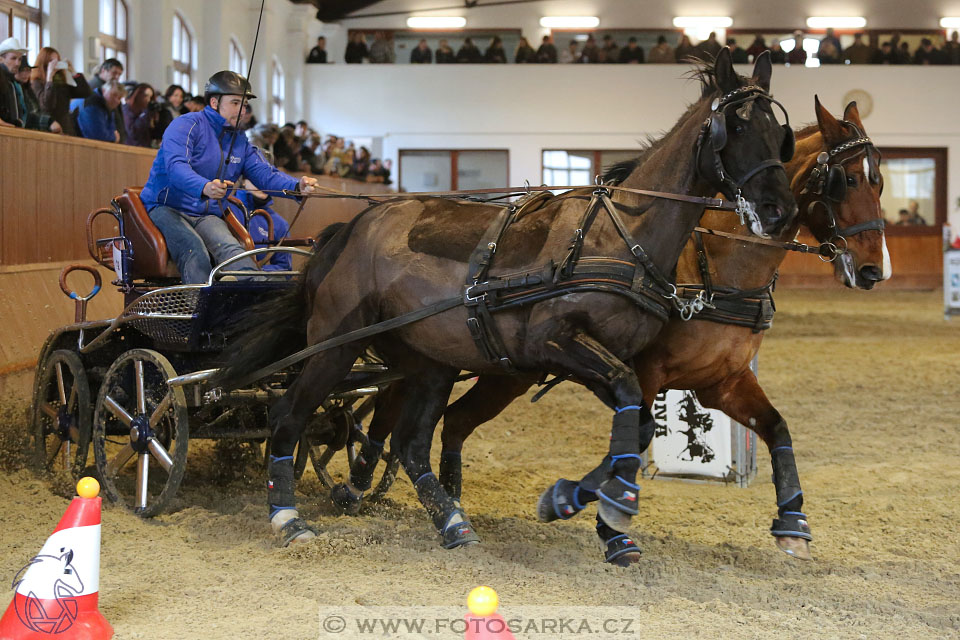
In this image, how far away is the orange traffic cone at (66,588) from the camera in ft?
9.70

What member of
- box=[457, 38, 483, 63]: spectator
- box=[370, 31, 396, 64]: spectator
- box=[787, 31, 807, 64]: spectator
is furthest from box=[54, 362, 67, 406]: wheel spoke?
box=[787, 31, 807, 64]: spectator

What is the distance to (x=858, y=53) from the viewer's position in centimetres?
2281

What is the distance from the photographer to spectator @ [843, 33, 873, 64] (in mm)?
22781

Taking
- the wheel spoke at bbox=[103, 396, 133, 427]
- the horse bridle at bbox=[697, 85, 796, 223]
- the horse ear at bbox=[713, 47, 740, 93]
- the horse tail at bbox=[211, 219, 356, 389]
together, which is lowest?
the wheel spoke at bbox=[103, 396, 133, 427]

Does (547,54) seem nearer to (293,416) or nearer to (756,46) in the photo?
(756,46)

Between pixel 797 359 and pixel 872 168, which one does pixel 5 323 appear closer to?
pixel 872 168

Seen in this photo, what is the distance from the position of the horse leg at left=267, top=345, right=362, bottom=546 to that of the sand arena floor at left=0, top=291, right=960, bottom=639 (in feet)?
0.57

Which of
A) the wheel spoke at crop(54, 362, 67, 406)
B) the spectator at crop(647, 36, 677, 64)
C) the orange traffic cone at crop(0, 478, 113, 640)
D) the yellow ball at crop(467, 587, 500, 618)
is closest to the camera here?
the yellow ball at crop(467, 587, 500, 618)

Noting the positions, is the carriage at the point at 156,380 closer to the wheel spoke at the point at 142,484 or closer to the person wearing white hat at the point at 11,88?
the wheel spoke at the point at 142,484

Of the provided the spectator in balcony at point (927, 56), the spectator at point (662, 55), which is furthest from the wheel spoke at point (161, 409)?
the spectator in balcony at point (927, 56)

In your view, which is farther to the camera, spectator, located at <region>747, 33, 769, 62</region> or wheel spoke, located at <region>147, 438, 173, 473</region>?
spectator, located at <region>747, 33, 769, 62</region>

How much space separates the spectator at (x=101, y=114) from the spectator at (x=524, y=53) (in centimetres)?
1391

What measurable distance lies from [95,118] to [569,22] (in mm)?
16545

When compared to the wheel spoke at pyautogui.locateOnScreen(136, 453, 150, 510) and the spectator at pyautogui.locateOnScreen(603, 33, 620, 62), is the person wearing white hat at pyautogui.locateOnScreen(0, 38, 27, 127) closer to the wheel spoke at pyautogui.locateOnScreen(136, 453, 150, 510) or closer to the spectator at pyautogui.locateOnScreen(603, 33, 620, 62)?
the wheel spoke at pyautogui.locateOnScreen(136, 453, 150, 510)
